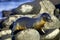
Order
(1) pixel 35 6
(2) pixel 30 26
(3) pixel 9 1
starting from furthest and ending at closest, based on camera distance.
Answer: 1. (3) pixel 9 1
2. (1) pixel 35 6
3. (2) pixel 30 26

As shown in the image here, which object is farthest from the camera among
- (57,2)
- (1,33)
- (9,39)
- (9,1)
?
(9,1)

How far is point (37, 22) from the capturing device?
5.77 meters

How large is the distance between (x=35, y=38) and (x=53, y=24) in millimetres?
1689

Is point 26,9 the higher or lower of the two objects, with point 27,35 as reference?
lower

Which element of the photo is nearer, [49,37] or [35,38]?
[35,38]

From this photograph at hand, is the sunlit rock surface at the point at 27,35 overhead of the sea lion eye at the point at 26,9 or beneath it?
overhead

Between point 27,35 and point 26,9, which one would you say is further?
point 26,9

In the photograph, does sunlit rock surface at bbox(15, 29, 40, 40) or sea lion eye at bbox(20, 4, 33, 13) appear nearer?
sunlit rock surface at bbox(15, 29, 40, 40)

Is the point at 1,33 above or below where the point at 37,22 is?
below

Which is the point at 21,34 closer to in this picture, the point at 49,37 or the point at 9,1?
the point at 49,37

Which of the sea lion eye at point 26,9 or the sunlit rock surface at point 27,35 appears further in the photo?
the sea lion eye at point 26,9

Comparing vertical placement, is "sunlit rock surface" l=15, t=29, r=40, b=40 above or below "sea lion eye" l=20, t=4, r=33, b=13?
above

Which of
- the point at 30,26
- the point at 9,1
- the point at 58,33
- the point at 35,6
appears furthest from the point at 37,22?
the point at 9,1

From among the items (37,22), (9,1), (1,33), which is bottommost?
(9,1)
